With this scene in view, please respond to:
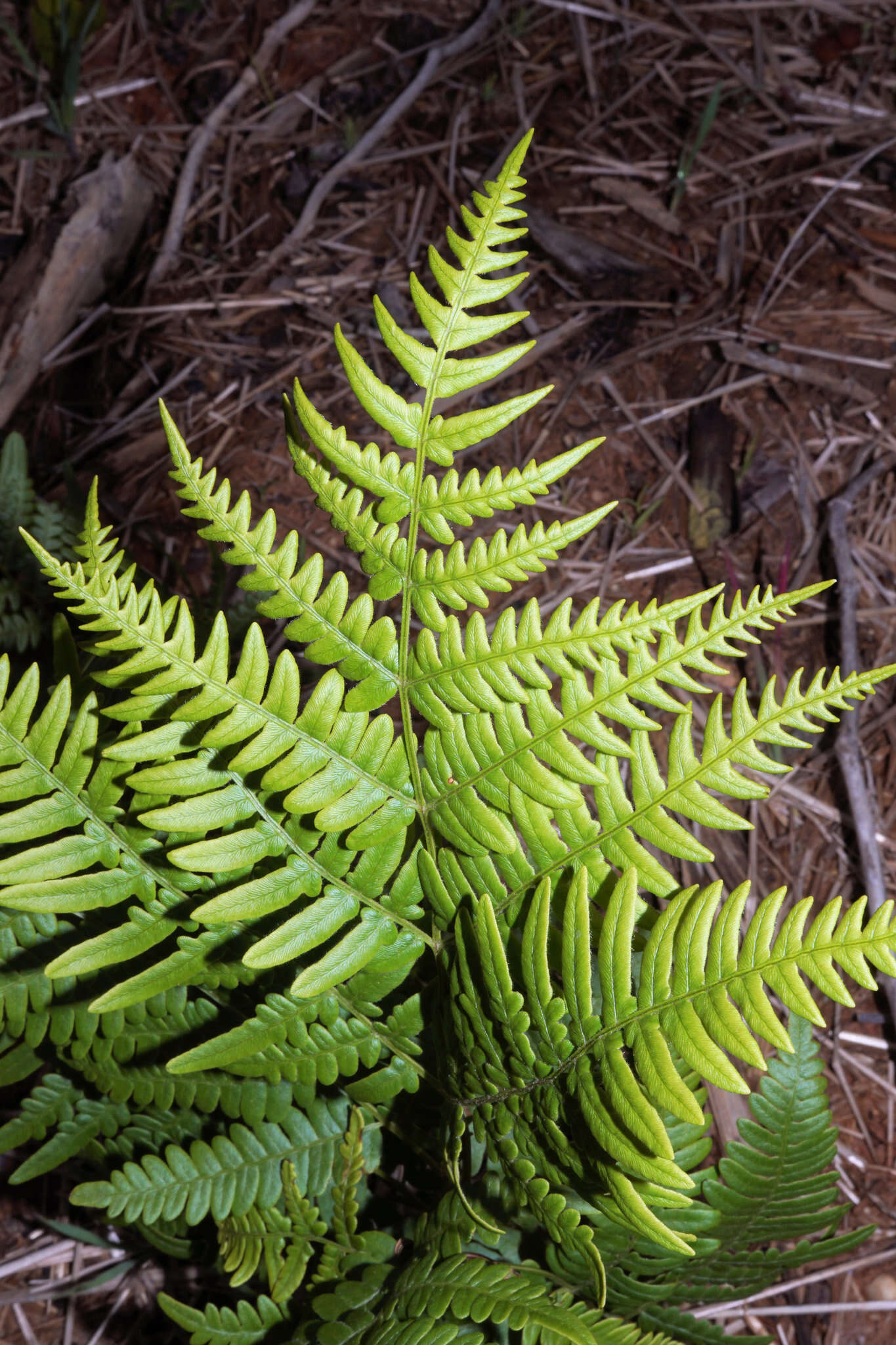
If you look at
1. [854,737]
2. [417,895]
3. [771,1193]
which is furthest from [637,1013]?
[854,737]

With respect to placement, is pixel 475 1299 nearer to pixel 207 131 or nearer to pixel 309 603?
pixel 309 603

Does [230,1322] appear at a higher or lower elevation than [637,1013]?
lower

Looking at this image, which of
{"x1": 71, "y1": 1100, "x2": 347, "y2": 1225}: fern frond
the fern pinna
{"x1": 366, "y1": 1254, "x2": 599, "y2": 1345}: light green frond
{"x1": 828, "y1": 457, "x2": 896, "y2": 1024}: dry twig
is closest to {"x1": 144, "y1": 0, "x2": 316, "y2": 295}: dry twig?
{"x1": 828, "y1": 457, "x2": 896, "y2": 1024}: dry twig

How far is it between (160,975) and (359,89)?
2.78 m

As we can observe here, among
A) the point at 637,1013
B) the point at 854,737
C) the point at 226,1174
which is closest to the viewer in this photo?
the point at 637,1013

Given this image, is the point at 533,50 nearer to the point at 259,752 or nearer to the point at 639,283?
the point at 639,283

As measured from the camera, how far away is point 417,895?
1.08m

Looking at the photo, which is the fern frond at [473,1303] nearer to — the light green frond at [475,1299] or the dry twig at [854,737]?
the light green frond at [475,1299]

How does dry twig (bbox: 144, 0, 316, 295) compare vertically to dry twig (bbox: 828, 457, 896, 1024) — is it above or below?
above

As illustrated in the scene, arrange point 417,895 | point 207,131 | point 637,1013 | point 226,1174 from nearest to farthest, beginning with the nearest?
1. point 637,1013
2. point 417,895
3. point 226,1174
4. point 207,131

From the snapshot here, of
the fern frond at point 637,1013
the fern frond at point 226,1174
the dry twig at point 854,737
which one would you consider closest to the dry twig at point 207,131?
the dry twig at point 854,737

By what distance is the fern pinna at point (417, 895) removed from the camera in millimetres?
880

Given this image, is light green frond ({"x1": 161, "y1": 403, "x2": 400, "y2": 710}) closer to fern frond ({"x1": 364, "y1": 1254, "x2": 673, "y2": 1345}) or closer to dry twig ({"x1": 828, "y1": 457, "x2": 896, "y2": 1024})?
fern frond ({"x1": 364, "y1": 1254, "x2": 673, "y2": 1345})

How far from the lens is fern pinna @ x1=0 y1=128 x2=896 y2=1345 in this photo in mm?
880
